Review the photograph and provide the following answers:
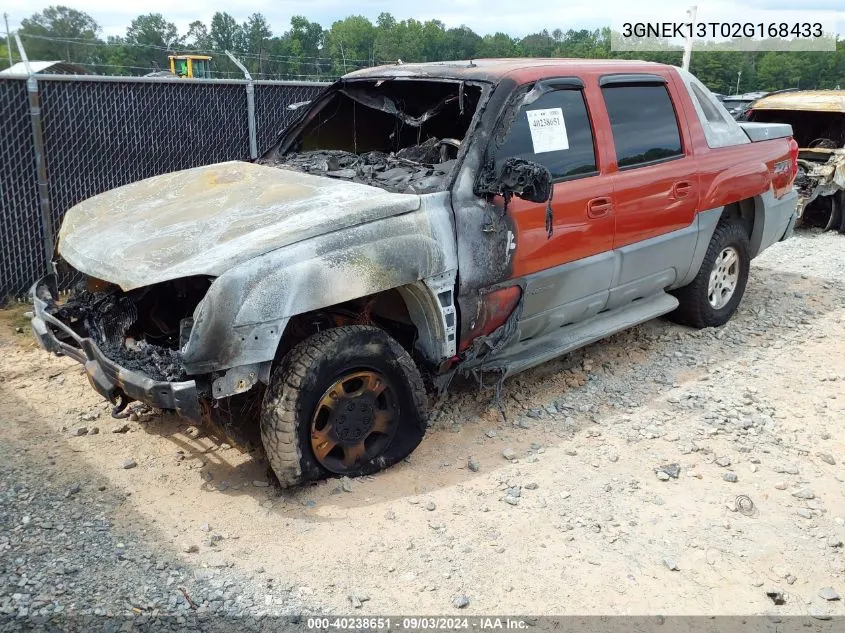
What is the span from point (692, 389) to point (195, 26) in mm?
61699

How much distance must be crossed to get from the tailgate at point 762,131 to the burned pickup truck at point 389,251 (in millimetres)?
619

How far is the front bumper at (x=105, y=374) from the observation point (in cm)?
317

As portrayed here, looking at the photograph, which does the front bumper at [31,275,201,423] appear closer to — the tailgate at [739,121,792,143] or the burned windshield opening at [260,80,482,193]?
the burned windshield opening at [260,80,482,193]

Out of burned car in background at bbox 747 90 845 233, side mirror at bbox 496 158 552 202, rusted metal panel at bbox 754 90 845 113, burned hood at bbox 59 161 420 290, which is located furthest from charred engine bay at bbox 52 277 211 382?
rusted metal panel at bbox 754 90 845 113

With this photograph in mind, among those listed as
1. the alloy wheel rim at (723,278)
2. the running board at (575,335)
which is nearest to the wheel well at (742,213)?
the alloy wheel rim at (723,278)

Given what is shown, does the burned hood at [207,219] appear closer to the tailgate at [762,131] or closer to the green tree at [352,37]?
the tailgate at [762,131]

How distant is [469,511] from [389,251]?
1303mm

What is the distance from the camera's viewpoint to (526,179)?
3734mm

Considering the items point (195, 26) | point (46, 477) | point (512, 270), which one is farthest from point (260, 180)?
point (195, 26)

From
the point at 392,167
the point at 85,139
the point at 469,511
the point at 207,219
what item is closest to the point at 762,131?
the point at 392,167

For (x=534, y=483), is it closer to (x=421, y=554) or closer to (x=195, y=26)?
(x=421, y=554)

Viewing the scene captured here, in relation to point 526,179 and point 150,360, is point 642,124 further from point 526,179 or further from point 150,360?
point 150,360

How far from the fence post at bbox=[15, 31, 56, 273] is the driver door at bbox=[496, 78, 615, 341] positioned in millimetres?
4323

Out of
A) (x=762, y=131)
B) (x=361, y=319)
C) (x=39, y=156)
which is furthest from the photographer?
(x=39, y=156)
